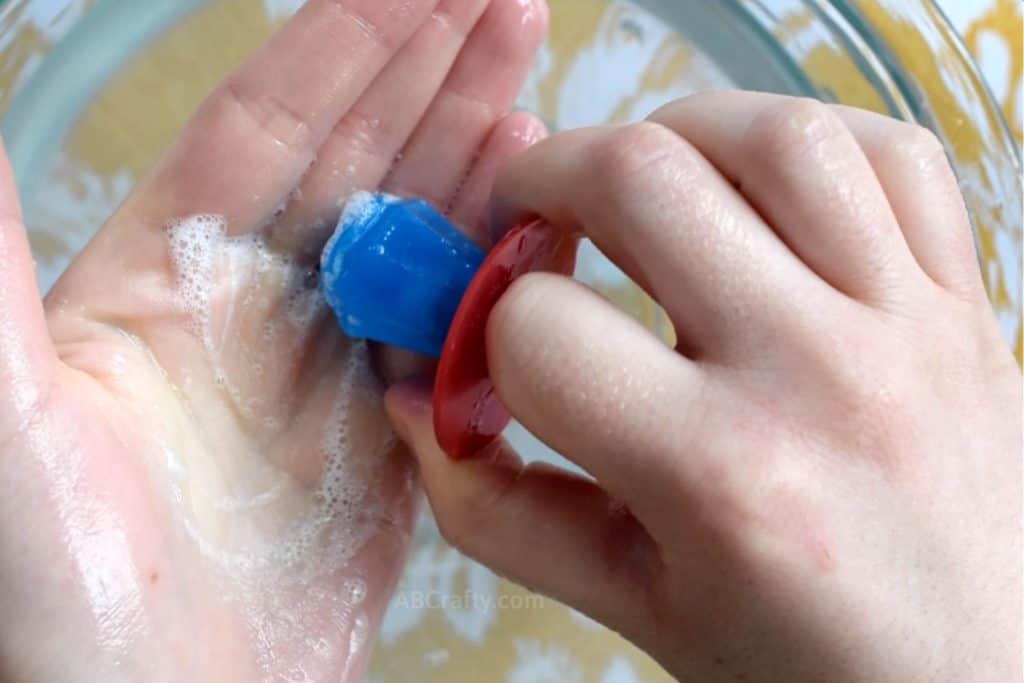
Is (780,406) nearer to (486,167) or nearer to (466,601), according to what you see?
(486,167)

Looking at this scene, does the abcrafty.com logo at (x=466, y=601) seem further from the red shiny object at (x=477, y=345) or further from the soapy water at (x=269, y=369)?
the red shiny object at (x=477, y=345)

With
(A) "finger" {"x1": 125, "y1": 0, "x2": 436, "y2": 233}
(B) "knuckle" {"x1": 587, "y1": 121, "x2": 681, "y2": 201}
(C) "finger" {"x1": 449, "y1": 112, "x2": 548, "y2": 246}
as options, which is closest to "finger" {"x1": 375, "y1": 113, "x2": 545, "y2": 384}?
(C) "finger" {"x1": 449, "y1": 112, "x2": 548, "y2": 246}

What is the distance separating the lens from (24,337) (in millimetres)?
521

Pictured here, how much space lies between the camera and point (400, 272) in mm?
646

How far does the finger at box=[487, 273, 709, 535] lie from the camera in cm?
50

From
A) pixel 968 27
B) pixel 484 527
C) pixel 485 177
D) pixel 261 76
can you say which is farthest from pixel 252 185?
pixel 968 27

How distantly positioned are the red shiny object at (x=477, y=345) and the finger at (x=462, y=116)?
0.53 feet

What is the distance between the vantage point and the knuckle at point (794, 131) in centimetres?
53

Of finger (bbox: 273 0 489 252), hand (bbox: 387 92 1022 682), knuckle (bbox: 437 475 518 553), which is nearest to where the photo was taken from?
hand (bbox: 387 92 1022 682)

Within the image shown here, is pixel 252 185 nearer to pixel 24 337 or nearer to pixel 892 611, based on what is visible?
pixel 24 337

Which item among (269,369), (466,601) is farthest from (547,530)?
(466,601)

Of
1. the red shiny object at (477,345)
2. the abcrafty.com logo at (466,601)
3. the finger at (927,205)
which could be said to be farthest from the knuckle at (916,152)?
the abcrafty.com logo at (466,601)

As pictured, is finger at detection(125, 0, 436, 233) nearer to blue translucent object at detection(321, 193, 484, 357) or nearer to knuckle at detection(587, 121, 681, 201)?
blue translucent object at detection(321, 193, 484, 357)

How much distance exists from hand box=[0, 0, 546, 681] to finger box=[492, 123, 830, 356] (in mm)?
222
